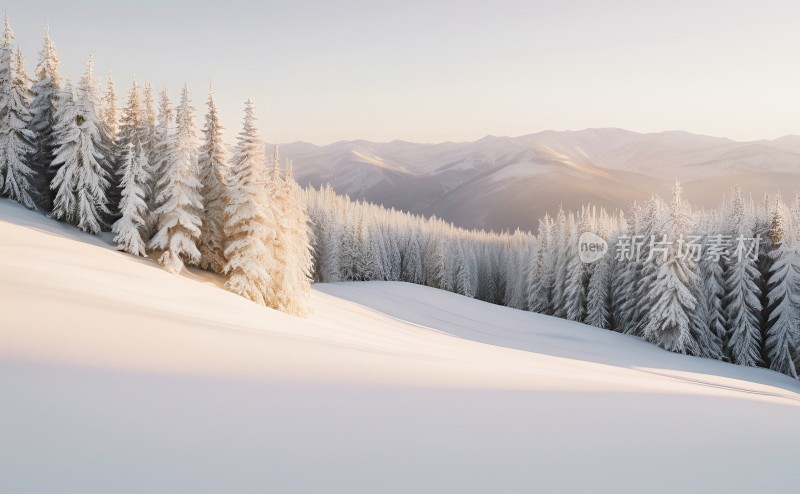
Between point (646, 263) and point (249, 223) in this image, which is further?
point (646, 263)

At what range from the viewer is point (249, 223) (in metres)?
21.8

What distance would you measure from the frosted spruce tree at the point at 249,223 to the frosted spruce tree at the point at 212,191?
750mm

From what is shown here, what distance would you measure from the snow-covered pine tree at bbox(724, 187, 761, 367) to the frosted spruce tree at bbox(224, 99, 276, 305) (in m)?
34.3

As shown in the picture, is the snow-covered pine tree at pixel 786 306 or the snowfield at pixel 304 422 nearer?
the snowfield at pixel 304 422

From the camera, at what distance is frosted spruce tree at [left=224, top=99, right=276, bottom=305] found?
2092 cm

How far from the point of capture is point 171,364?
4.75 m

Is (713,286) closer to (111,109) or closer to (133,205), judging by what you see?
(133,205)

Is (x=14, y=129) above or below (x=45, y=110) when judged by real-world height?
below

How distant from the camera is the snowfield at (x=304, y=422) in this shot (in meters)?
2.81

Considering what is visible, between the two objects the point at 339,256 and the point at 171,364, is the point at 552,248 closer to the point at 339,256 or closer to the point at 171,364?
the point at 339,256

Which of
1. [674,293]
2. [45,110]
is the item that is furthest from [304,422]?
[674,293]

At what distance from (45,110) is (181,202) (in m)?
13.6

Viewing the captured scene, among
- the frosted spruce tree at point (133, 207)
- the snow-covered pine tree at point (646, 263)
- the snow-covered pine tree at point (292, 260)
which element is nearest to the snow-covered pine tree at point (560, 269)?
the snow-covered pine tree at point (646, 263)

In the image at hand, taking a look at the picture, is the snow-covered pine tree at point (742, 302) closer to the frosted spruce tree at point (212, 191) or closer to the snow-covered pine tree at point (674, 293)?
the snow-covered pine tree at point (674, 293)
